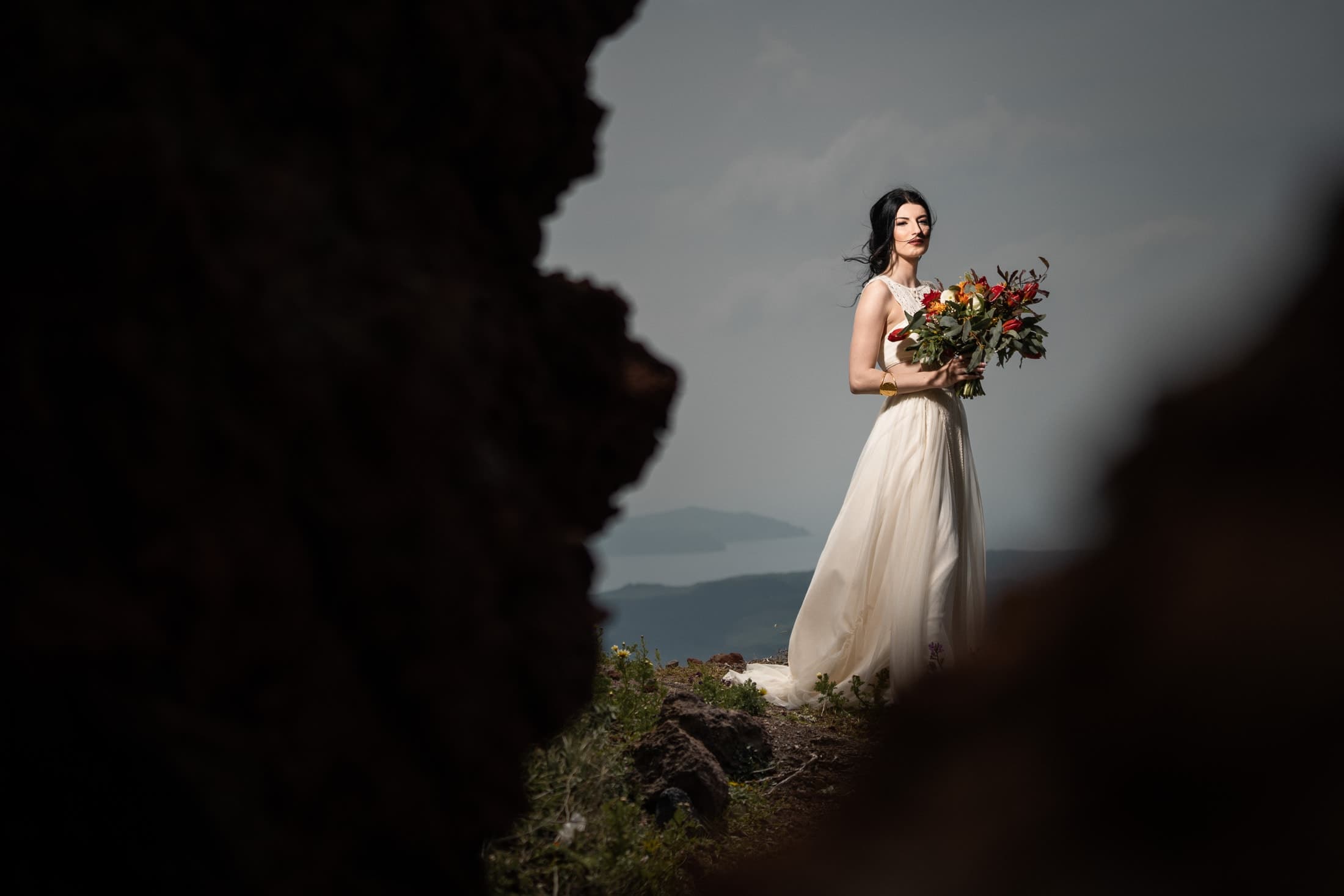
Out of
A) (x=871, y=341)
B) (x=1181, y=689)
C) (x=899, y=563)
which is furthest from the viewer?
(x=871, y=341)

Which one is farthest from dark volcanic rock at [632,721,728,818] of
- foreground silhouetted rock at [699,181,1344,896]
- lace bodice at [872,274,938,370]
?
lace bodice at [872,274,938,370]

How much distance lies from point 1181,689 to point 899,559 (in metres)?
5.38

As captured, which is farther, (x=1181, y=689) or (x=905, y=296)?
(x=905, y=296)

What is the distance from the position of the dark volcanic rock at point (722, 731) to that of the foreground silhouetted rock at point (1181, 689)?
3725 millimetres

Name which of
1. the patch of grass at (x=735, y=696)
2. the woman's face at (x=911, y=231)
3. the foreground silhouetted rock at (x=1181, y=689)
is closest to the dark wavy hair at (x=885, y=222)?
the woman's face at (x=911, y=231)

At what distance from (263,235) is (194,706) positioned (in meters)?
0.68

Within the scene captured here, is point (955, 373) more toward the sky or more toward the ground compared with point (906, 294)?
more toward the ground

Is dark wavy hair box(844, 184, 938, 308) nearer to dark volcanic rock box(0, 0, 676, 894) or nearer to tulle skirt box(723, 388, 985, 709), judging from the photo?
tulle skirt box(723, 388, 985, 709)

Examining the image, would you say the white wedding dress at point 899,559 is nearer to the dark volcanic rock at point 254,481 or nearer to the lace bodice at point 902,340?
the lace bodice at point 902,340

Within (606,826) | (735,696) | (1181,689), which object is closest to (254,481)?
(1181,689)

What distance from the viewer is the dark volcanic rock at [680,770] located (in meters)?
3.64

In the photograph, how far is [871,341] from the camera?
620cm

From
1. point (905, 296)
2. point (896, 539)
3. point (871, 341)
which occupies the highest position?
point (905, 296)

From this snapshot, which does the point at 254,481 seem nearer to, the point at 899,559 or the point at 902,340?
the point at 899,559
